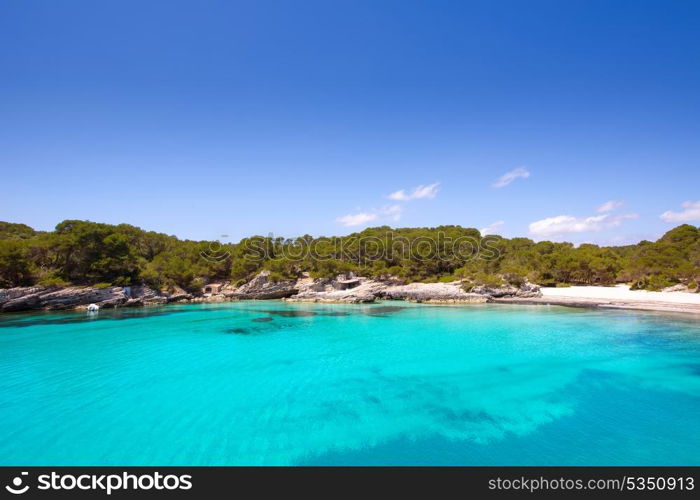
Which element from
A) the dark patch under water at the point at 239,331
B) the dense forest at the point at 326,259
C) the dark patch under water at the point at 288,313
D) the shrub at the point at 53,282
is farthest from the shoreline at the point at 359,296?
the dark patch under water at the point at 239,331

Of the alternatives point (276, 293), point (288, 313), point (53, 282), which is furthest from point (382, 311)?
point (53, 282)

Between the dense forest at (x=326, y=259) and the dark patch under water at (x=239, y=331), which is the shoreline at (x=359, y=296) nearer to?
the dense forest at (x=326, y=259)

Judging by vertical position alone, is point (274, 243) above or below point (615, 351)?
above

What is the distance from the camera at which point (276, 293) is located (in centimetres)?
4175

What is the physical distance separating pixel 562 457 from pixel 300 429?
564 centimetres

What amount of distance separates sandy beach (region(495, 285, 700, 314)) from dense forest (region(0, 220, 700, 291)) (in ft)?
11.1

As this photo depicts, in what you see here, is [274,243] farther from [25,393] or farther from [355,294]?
[25,393]

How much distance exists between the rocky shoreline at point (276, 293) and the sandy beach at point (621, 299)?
3032 mm

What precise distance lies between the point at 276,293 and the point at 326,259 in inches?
321

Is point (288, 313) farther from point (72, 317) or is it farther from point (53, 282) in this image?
point (53, 282)

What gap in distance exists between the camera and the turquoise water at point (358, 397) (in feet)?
21.7

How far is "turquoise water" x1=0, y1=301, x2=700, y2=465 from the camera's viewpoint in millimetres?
6613
